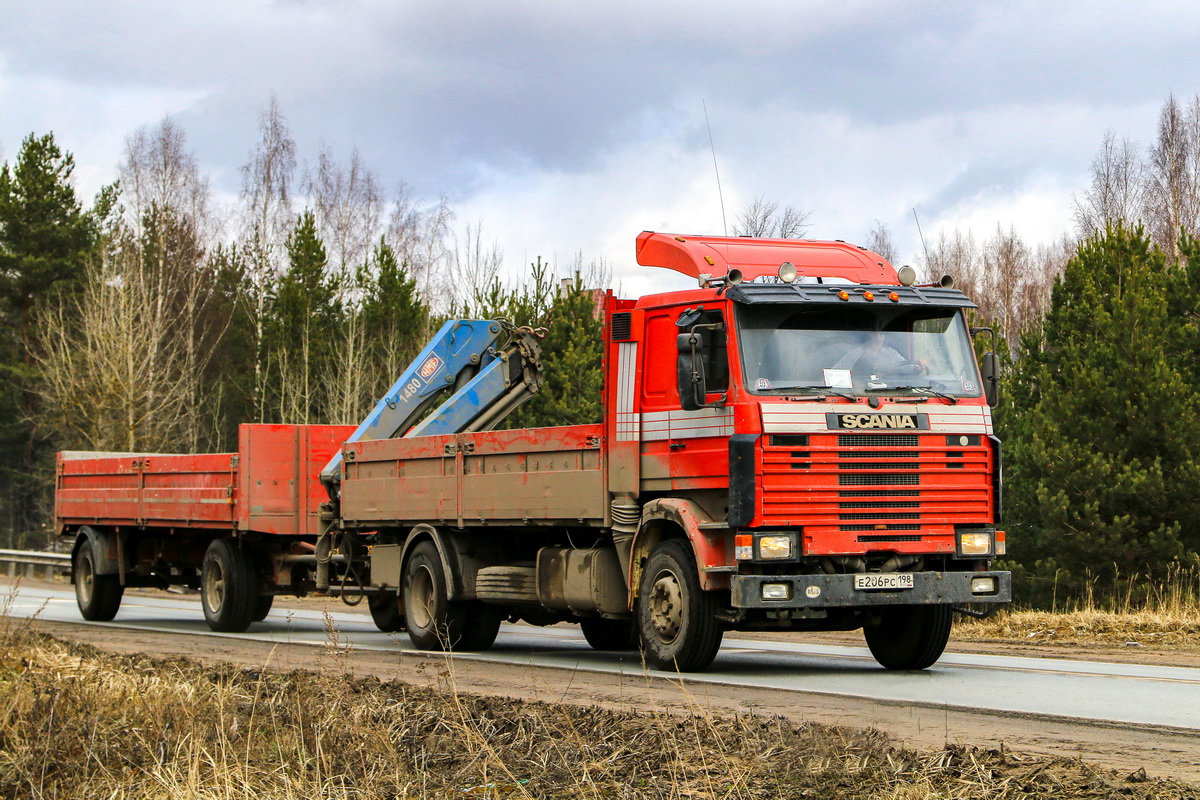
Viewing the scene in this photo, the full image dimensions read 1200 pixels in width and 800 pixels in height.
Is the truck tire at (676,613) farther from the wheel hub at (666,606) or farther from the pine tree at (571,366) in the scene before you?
the pine tree at (571,366)

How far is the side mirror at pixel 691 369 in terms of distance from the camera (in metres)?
11.1

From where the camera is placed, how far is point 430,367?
54.7ft

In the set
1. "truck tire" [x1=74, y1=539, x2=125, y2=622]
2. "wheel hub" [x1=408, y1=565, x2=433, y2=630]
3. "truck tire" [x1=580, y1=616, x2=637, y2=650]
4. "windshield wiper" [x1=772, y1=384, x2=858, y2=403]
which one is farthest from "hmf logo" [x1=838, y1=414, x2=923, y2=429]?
"truck tire" [x1=74, y1=539, x2=125, y2=622]

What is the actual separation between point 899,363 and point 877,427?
2.40 ft

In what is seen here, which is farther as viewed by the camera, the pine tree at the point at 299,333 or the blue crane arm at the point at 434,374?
the pine tree at the point at 299,333

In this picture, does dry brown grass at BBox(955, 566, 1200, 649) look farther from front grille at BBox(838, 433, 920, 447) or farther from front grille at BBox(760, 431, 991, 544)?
front grille at BBox(838, 433, 920, 447)

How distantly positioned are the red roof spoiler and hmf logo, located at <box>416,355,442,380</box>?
458 cm

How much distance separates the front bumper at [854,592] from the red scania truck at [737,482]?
0.05 ft

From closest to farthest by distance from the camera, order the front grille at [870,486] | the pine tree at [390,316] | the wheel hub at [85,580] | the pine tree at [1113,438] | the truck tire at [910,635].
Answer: the front grille at [870,486]
the truck tire at [910,635]
the wheel hub at [85,580]
the pine tree at [1113,438]
the pine tree at [390,316]

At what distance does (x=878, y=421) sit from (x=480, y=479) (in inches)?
172

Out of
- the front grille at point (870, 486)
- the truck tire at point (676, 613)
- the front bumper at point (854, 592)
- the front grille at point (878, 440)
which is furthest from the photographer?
the truck tire at point (676, 613)

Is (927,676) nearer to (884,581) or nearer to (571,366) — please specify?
(884,581)

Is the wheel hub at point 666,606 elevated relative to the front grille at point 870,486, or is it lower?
lower

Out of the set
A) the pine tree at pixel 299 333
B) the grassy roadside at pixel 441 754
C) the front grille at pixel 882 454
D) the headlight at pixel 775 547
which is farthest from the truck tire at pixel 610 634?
the pine tree at pixel 299 333
